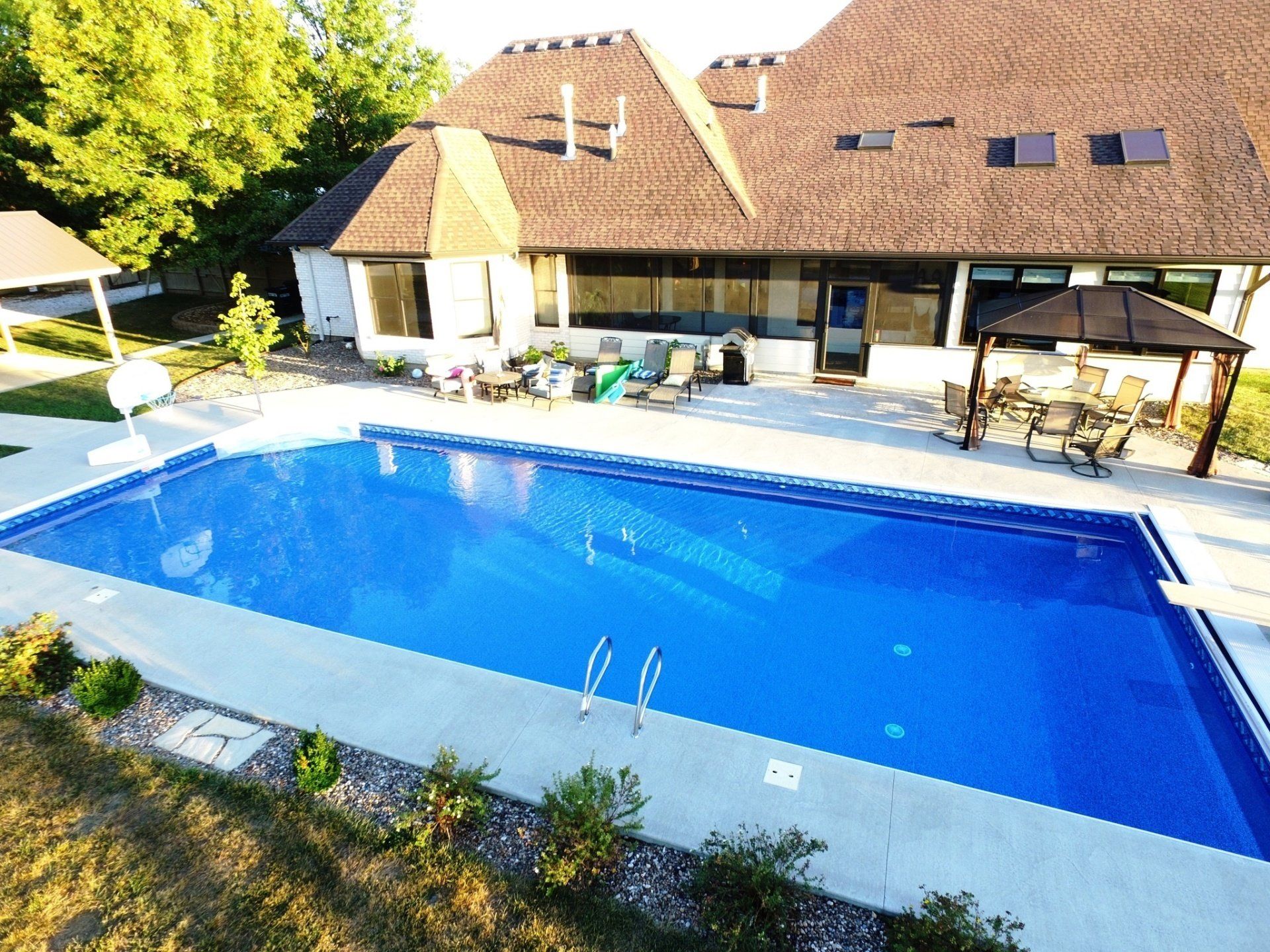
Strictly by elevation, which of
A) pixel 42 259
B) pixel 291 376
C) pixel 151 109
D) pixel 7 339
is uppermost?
pixel 151 109

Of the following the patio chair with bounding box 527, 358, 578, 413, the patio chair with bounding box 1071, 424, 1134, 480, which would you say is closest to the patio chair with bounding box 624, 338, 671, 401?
the patio chair with bounding box 527, 358, 578, 413

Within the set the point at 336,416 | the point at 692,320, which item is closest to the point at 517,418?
the point at 336,416

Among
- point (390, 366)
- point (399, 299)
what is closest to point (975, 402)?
point (390, 366)

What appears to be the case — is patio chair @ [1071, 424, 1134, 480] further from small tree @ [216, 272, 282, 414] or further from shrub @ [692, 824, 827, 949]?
small tree @ [216, 272, 282, 414]

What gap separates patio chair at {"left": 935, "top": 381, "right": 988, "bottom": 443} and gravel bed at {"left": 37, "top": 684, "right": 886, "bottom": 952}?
1026cm

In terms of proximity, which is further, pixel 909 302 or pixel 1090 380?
pixel 909 302

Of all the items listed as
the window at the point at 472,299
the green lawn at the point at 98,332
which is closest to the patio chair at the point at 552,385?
the window at the point at 472,299

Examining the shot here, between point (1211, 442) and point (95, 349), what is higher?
point (95, 349)

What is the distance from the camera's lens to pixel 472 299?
17.8m

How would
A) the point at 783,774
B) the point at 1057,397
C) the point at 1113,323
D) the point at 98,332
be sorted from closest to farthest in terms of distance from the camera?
the point at 783,774 < the point at 1113,323 < the point at 1057,397 < the point at 98,332

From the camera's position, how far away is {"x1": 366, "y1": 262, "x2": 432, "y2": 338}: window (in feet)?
57.0

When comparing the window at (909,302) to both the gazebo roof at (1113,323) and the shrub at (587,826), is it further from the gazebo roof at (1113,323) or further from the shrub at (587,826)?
the shrub at (587,826)

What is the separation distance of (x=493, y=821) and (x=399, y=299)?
14817 mm

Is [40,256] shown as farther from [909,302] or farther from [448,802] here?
[909,302]
